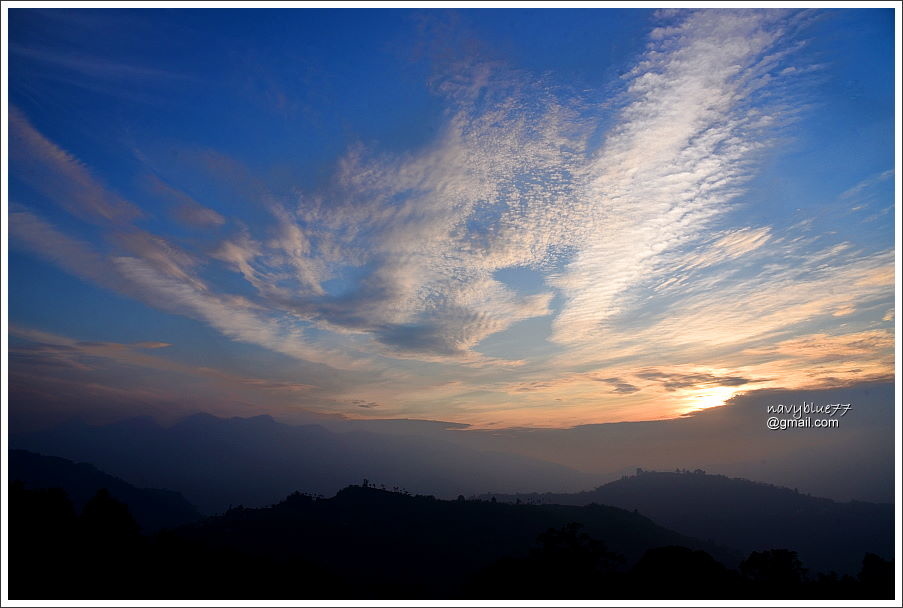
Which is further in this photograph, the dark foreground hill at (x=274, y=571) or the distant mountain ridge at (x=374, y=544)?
the distant mountain ridge at (x=374, y=544)

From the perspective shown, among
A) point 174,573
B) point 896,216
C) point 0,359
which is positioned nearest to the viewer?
point 896,216

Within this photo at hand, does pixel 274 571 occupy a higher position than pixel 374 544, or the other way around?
pixel 274 571

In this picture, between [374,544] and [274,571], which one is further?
[374,544]

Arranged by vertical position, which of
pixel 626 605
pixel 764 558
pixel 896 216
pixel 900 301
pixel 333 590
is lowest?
pixel 333 590

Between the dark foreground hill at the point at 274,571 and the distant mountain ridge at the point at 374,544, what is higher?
the dark foreground hill at the point at 274,571

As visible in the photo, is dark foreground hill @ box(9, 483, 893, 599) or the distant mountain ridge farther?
the distant mountain ridge

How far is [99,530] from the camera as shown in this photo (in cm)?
6606

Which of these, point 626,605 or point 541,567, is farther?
point 541,567

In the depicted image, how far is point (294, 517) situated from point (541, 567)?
170786 mm

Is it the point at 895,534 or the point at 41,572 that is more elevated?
the point at 895,534

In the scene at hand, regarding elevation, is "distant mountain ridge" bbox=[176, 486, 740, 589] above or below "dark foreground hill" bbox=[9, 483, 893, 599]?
below

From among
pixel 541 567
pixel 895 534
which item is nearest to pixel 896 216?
pixel 895 534

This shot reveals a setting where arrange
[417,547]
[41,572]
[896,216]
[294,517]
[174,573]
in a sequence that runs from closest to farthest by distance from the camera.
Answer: [896,216], [41,572], [174,573], [417,547], [294,517]

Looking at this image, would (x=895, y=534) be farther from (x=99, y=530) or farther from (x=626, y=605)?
(x=99, y=530)
